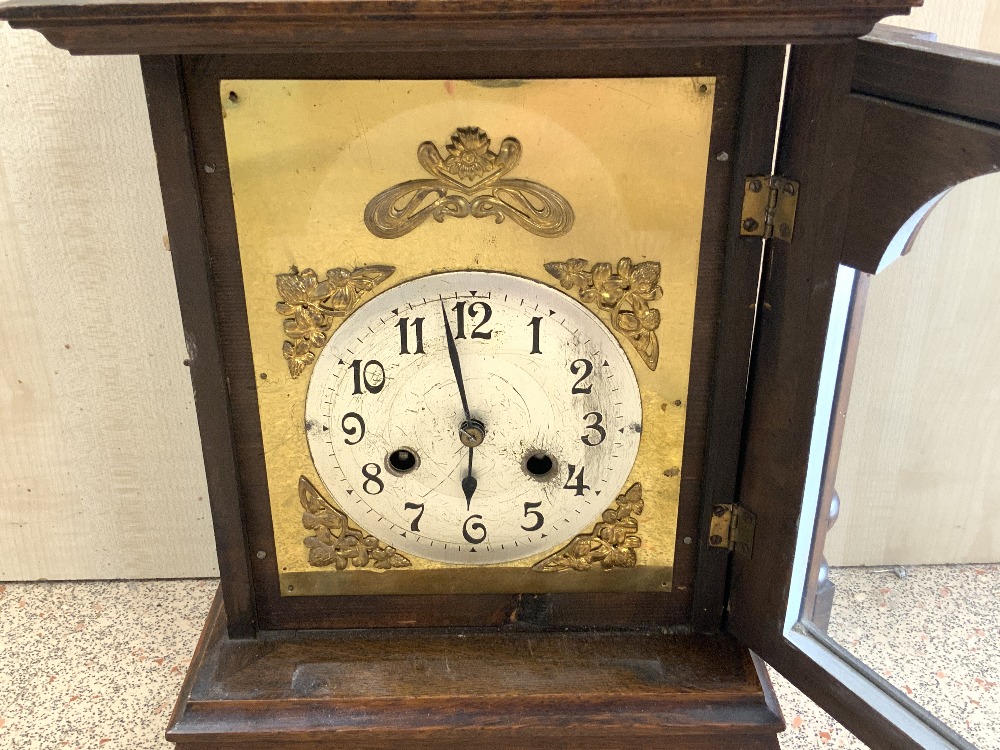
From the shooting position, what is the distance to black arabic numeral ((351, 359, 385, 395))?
3.29 ft

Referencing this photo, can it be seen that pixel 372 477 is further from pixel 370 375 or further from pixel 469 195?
pixel 469 195

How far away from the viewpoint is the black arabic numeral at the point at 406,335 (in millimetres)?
983

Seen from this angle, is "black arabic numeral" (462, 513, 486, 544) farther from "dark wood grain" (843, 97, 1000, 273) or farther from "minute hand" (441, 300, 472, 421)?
"dark wood grain" (843, 97, 1000, 273)

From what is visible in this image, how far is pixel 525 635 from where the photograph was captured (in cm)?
113

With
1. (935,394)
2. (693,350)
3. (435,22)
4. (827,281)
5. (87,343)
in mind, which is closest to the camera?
(435,22)

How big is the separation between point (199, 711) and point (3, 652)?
1.54ft

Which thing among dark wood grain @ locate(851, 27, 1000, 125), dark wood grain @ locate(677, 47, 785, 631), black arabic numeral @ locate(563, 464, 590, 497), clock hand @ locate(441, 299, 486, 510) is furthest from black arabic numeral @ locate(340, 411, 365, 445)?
dark wood grain @ locate(851, 27, 1000, 125)

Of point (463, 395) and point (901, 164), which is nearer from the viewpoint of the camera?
point (901, 164)

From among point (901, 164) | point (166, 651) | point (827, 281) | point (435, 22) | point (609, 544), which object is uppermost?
point (435, 22)

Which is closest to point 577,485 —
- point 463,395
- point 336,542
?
point 463,395

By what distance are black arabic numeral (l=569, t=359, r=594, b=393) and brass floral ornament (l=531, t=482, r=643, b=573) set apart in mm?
137

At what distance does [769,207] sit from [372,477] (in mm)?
515

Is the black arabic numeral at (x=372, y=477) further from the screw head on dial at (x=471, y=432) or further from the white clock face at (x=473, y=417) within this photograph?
the screw head on dial at (x=471, y=432)

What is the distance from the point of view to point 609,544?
109cm
